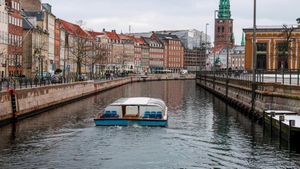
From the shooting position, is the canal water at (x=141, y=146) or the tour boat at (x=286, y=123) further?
the tour boat at (x=286, y=123)

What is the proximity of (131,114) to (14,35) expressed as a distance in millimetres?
59174

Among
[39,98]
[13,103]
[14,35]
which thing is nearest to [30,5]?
[14,35]

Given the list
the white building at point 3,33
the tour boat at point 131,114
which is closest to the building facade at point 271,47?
the white building at point 3,33

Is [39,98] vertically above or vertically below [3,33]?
below

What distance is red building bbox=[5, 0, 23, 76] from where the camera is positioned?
3553 inches

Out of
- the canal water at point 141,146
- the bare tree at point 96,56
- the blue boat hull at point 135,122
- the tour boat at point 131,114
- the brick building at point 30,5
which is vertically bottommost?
the canal water at point 141,146

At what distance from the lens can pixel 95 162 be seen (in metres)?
26.5

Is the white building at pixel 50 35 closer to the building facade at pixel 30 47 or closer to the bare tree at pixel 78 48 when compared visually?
the bare tree at pixel 78 48

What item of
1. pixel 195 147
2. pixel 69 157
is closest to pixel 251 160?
pixel 195 147

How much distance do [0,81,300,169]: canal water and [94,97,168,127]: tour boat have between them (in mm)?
926

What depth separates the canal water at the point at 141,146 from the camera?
26.8 meters

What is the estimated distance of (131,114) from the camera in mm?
40344

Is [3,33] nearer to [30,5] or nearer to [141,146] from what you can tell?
[30,5]

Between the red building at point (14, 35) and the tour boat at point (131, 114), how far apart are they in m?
50.2
